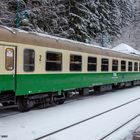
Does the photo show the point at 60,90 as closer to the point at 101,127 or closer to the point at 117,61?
the point at 101,127

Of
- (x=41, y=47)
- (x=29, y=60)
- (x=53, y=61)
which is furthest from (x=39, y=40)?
(x=53, y=61)

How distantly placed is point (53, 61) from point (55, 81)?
0.82 meters

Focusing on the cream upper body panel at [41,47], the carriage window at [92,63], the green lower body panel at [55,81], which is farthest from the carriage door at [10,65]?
the carriage window at [92,63]

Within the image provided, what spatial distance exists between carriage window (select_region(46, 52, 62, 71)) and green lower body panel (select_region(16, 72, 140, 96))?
0.28m

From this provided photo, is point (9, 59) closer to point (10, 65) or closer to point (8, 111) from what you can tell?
point (10, 65)

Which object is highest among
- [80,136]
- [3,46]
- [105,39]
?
[105,39]

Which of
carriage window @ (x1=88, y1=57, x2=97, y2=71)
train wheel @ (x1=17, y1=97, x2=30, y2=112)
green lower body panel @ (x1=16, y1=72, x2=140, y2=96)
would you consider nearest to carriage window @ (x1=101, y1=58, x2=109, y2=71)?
green lower body panel @ (x1=16, y1=72, x2=140, y2=96)

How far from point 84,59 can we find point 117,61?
668cm

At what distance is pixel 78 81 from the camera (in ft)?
61.5

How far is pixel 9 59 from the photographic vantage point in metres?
13.2

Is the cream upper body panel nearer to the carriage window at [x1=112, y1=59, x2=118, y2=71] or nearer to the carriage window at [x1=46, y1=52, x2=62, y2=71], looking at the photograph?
the carriage window at [x1=46, y1=52, x2=62, y2=71]

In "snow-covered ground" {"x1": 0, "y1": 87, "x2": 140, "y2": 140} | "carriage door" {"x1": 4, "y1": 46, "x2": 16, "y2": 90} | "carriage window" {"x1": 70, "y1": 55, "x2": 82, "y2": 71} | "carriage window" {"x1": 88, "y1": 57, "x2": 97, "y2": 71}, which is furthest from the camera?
"carriage window" {"x1": 88, "y1": 57, "x2": 97, "y2": 71}

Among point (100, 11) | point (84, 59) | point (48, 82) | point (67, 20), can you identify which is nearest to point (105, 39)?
point (100, 11)

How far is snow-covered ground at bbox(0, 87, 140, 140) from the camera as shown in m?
11.0
